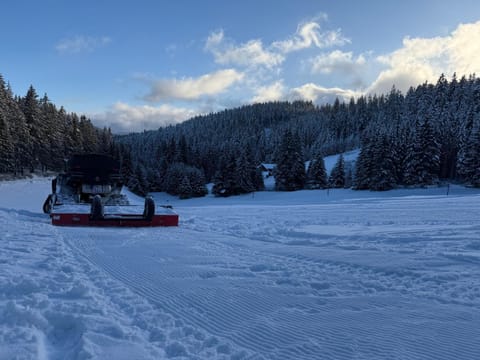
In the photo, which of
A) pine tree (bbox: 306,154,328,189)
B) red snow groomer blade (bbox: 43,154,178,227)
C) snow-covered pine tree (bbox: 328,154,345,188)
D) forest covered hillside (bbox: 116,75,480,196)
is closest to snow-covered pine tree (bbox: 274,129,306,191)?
forest covered hillside (bbox: 116,75,480,196)

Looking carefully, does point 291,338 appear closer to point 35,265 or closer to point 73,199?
point 35,265

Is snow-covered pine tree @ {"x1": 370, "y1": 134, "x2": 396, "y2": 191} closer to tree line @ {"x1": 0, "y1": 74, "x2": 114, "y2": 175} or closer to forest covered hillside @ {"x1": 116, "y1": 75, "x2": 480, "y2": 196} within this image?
forest covered hillside @ {"x1": 116, "y1": 75, "x2": 480, "y2": 196}

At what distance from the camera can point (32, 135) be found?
47094 millimetres

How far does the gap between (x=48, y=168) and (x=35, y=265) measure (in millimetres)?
57909

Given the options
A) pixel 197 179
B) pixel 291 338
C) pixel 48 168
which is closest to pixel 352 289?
pixel 291 338

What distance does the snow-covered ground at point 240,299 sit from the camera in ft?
10.1

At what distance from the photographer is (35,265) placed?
5.55m

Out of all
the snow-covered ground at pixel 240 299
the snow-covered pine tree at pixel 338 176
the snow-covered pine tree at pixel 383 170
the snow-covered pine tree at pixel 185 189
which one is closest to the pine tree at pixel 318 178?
the snow-covered pine tree at pixel 338 176

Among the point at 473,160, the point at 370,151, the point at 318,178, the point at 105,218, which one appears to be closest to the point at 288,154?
the point at 318,178

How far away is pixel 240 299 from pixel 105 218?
809cm

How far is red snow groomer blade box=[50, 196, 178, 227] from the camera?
35.7 feet

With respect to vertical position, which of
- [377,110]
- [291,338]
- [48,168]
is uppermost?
[377,110]

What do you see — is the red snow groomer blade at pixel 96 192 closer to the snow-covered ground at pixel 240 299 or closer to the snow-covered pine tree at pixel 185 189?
the snow-covered ground at pixel 240 299

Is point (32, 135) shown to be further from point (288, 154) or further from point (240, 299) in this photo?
point (240, 299)
